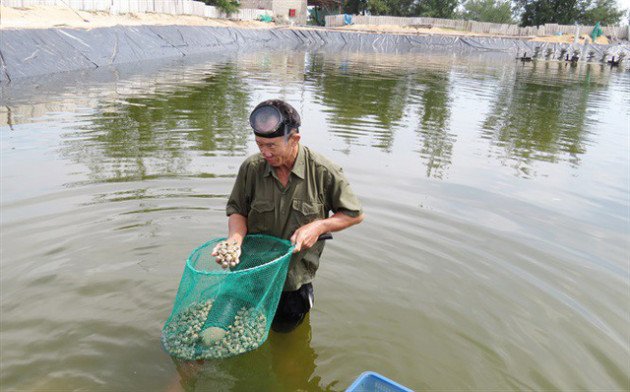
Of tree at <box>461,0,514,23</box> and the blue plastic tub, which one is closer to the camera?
the blue plastic tub

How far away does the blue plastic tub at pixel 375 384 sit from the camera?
249 cm

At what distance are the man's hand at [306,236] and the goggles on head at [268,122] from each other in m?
0.61

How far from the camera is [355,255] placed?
534 centimetres

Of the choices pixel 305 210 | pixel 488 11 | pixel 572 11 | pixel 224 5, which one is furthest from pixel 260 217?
pixel 488 11

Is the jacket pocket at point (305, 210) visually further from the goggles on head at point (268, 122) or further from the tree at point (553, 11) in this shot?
the tree at point (553, 11)

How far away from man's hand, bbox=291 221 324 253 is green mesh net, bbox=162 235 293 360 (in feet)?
0.22

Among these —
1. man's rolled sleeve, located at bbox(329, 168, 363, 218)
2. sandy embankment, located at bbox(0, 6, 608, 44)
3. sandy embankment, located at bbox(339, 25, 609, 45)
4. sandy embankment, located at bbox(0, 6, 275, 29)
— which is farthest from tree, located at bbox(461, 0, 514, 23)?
man's rolled sleeve, located at bbox(329, 168, 363, 218)

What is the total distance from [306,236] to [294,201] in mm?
266

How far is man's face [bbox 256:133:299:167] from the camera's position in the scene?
9.43 feet

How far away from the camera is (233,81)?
1722 cm

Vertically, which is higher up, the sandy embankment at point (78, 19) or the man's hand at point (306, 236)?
the sandy embankment at point (78, 19)

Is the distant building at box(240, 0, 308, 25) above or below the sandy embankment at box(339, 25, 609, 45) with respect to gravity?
above

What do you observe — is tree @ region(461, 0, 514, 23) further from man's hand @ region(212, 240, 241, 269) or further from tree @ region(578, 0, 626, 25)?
man's hand @ region(212, 240, 241, 269)

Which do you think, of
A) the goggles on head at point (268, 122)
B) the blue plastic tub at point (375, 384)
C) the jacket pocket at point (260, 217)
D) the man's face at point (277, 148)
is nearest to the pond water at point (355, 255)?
the blue plastic tub at point (375, 384)
